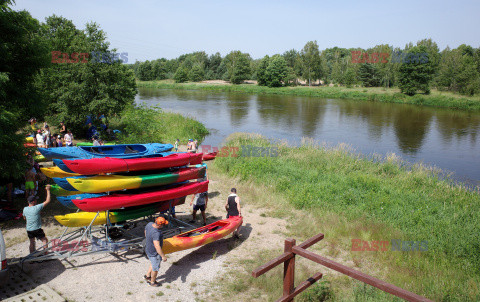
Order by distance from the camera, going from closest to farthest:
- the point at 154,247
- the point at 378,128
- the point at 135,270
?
the point at 154,247, the point at 135,270, the point at 378,128

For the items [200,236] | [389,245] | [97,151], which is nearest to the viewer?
[200,236]

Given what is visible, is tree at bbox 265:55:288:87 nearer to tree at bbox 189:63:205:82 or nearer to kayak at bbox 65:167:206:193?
tree at bbox 189:63:205:82

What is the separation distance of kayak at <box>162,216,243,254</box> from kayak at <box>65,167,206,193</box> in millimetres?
1319

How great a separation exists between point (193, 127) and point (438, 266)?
2028cm

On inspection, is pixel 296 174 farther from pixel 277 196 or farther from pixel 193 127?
pixel 193 127

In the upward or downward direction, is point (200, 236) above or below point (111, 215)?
below

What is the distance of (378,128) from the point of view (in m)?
31.0

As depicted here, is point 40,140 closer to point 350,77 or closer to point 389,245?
point 389,245

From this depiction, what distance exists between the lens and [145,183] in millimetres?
7293

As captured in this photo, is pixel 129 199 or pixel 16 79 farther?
pixel 16 79

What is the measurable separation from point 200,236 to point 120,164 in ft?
7.75

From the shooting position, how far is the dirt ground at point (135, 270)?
5988 mm

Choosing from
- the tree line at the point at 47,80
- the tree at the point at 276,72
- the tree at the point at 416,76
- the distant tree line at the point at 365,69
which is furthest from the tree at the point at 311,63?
the tree line at the point at 47,80

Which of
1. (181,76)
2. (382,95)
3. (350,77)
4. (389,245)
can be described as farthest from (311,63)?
(389,245)
